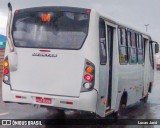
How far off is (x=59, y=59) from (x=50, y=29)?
33.5 inches

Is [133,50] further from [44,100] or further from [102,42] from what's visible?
[44,100]

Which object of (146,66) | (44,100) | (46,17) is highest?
(46,17)

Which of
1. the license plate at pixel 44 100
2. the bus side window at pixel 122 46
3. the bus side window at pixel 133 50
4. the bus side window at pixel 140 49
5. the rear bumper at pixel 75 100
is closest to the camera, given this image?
the rear bumper at pixel 75 100

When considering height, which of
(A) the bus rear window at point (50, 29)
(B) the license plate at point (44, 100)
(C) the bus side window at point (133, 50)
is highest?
(A) the bus rear window at point (50, 29)

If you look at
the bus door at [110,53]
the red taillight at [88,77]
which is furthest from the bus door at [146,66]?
the red taillight at [88,77]

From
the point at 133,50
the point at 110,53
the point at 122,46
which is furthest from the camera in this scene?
the point at 133,50

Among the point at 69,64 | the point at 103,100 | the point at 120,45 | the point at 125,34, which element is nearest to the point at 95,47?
the point at 69,64

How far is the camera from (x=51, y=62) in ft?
31.2

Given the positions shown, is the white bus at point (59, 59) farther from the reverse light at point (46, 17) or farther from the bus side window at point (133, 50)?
the bus side window at point (133, 50)

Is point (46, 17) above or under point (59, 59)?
above

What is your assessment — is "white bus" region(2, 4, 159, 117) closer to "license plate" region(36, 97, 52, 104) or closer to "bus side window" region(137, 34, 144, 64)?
"license plate" region(36, 97, 52, 104)

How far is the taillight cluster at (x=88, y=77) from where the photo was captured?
30.1ft

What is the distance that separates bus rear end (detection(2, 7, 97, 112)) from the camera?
920 centimetres

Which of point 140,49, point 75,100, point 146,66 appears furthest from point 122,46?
point 146,66
